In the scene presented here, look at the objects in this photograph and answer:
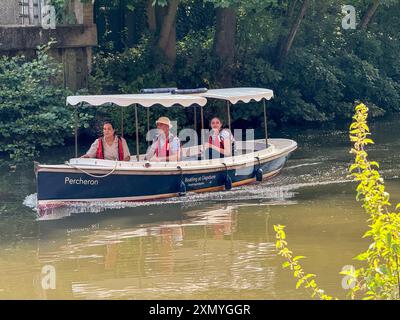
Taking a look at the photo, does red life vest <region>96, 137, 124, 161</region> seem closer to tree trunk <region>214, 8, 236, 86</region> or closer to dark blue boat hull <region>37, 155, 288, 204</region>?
dark blue boat hull <region>37, 155, 288, 204</region>

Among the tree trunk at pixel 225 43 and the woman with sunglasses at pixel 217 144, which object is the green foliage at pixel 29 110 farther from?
the tree trunk at pixel 225 43

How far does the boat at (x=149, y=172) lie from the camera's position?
17.3 m

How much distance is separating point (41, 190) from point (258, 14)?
11682 mm

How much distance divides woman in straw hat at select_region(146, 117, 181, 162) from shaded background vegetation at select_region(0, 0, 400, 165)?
223 inches

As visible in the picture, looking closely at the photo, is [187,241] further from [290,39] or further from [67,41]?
[290,39]

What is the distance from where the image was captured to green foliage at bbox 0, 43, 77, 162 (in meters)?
23.0

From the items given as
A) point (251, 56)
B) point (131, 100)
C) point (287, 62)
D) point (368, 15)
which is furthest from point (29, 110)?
point (368, 15)

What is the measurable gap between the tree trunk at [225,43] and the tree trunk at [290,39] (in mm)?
1845

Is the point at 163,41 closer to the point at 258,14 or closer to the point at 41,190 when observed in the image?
the point at 258,14

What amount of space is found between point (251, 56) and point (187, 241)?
14.3 m

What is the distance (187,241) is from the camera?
15.7 meters

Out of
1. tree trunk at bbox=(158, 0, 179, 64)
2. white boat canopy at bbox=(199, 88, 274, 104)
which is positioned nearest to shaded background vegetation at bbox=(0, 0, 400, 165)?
tree trunk at bbox=(158, 0, 179, 64)

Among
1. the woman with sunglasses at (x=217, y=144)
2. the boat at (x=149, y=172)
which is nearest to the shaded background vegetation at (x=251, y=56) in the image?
the boat at (x=149, y=172)

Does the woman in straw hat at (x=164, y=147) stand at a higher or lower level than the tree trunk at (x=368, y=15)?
lower
